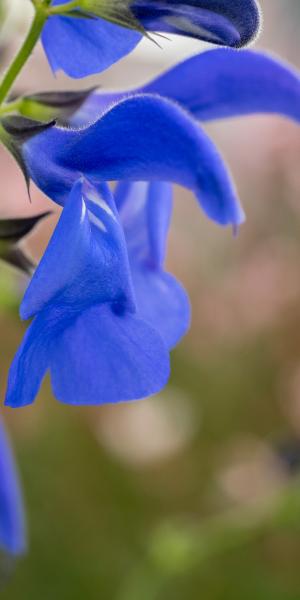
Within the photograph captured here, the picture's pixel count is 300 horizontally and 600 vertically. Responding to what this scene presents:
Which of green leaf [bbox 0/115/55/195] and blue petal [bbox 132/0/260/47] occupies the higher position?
blue petal [bbox 132/0/260/47]

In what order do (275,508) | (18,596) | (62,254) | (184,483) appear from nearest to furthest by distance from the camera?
(62,254)
(275,508)
(18,596)
(184,483)

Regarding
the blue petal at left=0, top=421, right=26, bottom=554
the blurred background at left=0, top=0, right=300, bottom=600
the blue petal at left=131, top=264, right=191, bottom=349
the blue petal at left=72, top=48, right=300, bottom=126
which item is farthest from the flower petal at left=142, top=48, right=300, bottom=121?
the blurred background at left=0, top=0, right=300, bottom=600

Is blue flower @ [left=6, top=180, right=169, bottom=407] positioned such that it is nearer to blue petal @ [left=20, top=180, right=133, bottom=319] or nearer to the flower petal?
blue petal @ [left=20, top=180, right=133, bottom=319]

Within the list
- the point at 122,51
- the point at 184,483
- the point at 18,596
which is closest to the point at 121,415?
the point at 184,483

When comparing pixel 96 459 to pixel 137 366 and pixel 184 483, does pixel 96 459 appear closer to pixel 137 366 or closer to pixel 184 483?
pixel 184 483

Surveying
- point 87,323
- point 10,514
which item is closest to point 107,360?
point 87,323

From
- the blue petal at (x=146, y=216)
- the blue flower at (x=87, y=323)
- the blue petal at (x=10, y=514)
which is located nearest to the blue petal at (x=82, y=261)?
the blue flower at (x=87, y=323)
